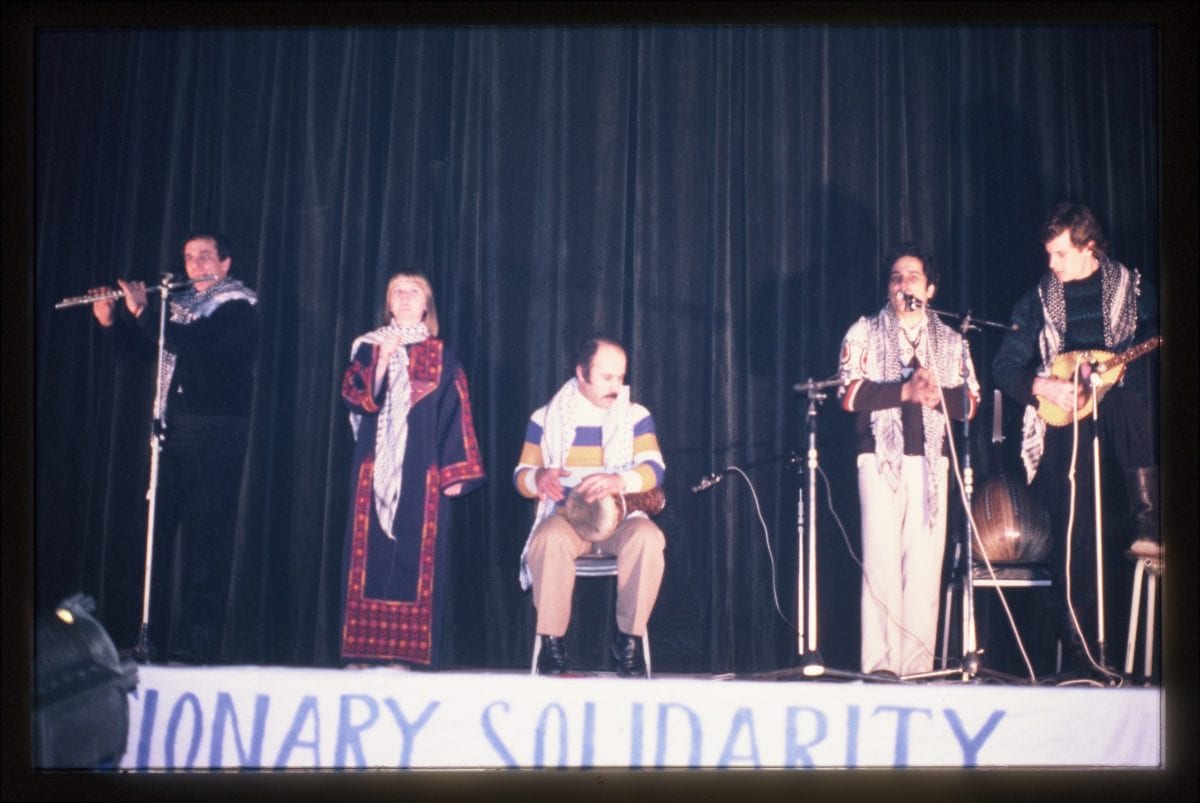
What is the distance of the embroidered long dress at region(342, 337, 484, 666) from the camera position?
14.0 ft

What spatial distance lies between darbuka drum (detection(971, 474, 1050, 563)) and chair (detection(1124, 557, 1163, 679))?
0.28 metres

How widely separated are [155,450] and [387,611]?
3.04 feet

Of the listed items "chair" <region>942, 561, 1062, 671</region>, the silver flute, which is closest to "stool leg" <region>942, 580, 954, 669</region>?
"chair" <region>942, 561, 1062, 671</region>

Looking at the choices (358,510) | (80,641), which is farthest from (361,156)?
(80,641)

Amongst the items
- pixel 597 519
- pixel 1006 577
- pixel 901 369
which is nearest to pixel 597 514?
pixel 597 519

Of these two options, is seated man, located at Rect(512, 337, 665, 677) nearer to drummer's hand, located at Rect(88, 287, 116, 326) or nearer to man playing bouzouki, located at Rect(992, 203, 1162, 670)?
man playing bouzouki, located at Rect(992, 203, 1162, 670)

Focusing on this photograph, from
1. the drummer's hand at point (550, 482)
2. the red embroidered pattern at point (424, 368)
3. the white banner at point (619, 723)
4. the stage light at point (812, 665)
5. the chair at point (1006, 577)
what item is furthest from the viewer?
the red embroidered pattern at point (424, 368)

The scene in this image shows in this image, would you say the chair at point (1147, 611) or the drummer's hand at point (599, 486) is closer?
the chair at point (1147, 611)

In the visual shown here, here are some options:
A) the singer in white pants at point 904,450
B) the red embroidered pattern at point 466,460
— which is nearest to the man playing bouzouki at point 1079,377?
the singer in white pants at point 904,450

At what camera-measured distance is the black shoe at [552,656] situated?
416 centimetres

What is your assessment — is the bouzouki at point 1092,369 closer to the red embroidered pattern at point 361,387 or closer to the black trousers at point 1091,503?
the black trousers at point 1091,503

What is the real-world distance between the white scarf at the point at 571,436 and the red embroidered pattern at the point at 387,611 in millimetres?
321

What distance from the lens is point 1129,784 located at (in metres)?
3.68

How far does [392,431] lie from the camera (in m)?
4.38
